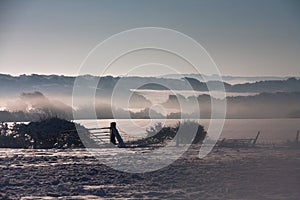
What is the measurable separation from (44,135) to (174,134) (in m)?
9.60

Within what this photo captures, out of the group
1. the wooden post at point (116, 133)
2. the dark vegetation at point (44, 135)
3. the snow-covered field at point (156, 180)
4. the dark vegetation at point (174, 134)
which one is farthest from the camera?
the dark vegetation at point (174, 134)

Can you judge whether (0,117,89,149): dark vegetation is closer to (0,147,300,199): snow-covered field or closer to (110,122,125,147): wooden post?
(110,122,125,147): wooden post

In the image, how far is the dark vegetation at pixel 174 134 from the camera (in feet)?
124

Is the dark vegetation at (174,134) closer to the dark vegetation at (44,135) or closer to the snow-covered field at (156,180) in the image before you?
the dark vegetation at (44,135)

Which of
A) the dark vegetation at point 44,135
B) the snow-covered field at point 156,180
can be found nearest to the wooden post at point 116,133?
the dark vegetation at point 44,135

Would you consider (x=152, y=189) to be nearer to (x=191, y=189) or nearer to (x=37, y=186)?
(x=191, y=189)

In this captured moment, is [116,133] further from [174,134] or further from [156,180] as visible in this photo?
[156,180]

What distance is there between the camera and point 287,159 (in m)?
24.4

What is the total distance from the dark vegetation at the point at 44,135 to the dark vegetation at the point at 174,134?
14.9 feet

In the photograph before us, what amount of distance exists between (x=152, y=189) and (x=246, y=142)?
2095 centimetres

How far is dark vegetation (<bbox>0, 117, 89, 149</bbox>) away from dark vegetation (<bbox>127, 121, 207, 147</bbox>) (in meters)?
4.54

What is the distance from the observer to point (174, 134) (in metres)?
38.7

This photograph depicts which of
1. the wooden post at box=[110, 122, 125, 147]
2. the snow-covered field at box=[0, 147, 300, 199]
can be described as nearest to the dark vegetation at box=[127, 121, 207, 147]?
the wooden post at box=[110, 122, 125, 147]

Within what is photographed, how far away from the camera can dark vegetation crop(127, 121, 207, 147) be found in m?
37.7
